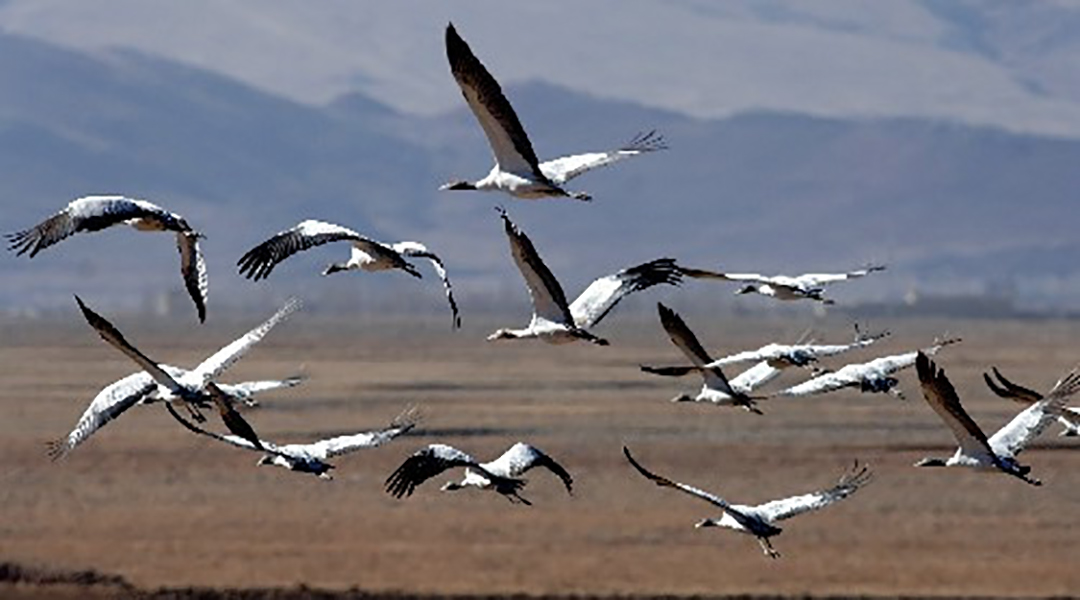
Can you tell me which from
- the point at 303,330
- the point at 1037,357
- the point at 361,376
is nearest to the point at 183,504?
the point at 361,376

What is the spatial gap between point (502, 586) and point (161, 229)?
2400cm

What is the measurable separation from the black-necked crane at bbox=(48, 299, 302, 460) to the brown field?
67.0ft

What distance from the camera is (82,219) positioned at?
20.5 meters

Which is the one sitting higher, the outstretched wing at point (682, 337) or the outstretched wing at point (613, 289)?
the outstretched wing at point (613, 289)

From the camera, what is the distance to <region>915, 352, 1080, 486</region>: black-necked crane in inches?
798

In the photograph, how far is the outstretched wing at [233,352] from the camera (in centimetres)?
2134

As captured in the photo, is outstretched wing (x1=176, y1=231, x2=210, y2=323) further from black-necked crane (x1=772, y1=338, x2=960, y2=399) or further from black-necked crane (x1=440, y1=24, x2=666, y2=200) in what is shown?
black-necked crane (x1=772, y1=338, x2=960, y2=399)

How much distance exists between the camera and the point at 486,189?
20625 mm

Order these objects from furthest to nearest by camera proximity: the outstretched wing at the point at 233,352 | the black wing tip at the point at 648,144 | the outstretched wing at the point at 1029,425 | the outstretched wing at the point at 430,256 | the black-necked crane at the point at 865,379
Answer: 1. the black-necked crane at the point at 865,379
2. the outstretched wing at the point at 1029,425
3. the outstretched wing at the point at 233,352
4. the black wing tip at the point at 648,144
5. the outstretched wing at the point at 430,256

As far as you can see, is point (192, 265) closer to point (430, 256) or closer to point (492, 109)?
point (430, 256)

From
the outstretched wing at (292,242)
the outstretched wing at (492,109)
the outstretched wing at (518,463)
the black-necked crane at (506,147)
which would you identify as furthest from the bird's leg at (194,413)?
the outstretched wing at (492,109)

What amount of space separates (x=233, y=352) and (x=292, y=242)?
160cm

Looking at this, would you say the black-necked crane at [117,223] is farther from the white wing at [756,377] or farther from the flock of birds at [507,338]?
the white wing at [756,377]

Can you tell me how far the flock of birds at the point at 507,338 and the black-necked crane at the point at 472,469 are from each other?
0.7 inches
